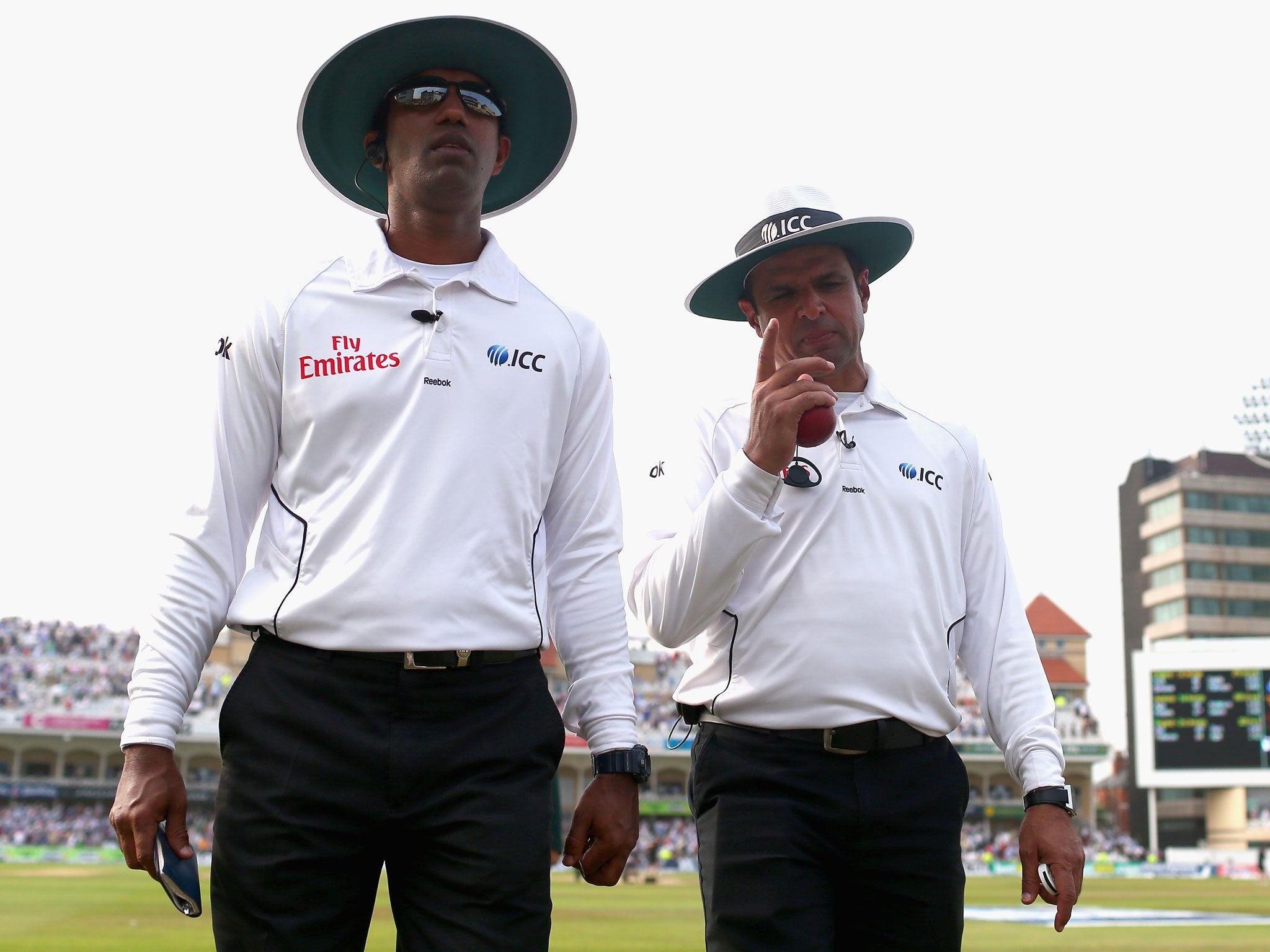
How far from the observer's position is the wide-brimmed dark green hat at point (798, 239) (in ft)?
12.5

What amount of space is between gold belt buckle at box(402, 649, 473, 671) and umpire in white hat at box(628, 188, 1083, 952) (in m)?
0.76

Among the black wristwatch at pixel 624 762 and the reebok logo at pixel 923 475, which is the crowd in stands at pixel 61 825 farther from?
the black wristwatch at pixel 624 762

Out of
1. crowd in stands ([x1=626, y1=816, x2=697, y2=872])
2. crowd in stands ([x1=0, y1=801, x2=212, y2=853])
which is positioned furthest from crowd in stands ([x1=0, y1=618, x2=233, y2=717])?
crowd in stands ([x1=626, y1=816, x2=697, y2=872])

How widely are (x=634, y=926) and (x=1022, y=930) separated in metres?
4.67

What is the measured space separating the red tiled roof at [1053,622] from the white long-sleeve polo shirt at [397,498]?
80045mm

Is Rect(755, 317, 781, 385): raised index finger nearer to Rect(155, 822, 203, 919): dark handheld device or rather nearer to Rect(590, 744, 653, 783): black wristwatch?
Rect(590, 744, 653, 783): black wristwatch

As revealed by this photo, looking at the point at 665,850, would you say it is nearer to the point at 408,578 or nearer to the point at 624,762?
the point at 624,762

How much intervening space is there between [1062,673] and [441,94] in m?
75.5

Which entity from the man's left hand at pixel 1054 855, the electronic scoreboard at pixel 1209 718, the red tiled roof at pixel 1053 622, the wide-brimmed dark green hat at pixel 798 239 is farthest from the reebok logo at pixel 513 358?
the red tiled roof at pixel 1053 622

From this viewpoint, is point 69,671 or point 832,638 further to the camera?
point 69,671

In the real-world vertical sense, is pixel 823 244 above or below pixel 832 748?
above

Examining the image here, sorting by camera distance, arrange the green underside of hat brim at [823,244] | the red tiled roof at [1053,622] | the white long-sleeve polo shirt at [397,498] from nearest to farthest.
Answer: the white long-sleeve polo shirt at [397,498]
the green underside of hat brim at [823,244]
the red tiled roof at [1053,622]

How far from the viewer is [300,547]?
2.81m

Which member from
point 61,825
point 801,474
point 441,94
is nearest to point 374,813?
point 801,474
